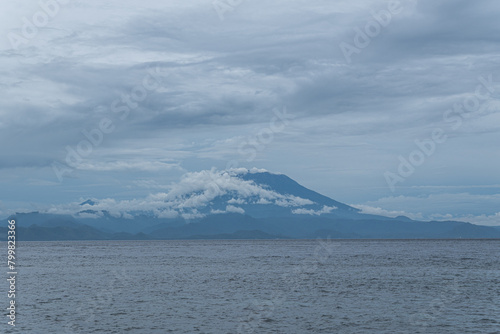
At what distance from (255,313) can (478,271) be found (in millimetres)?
58726

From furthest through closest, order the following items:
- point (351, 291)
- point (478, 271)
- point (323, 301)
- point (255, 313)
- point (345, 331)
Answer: point (478, 271) → point (351, 291) → point (323, 301) → point (255, 313) → point (345, 331)

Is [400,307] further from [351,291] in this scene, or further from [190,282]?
[190,282]

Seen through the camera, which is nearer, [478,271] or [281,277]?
[281,277]

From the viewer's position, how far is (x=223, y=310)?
176 ft

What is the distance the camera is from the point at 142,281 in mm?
81875

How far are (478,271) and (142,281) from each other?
5695 centimetres

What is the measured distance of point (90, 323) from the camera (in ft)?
156

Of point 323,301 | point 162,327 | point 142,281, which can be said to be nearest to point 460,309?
point 323,301

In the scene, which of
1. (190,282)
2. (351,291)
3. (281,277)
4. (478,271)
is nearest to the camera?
(351,291)

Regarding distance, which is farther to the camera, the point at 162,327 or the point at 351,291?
the point at 351,291

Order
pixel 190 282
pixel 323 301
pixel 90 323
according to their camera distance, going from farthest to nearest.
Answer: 1. pixel 190 282
2. pixel 323 301
3. pixel 90 323

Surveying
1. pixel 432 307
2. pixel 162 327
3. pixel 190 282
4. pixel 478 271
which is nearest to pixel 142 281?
pixel 190 282

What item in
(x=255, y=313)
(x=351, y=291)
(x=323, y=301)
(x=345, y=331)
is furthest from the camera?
(x=351, y=291)

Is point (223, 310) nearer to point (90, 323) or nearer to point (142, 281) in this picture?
point (90, 323)
